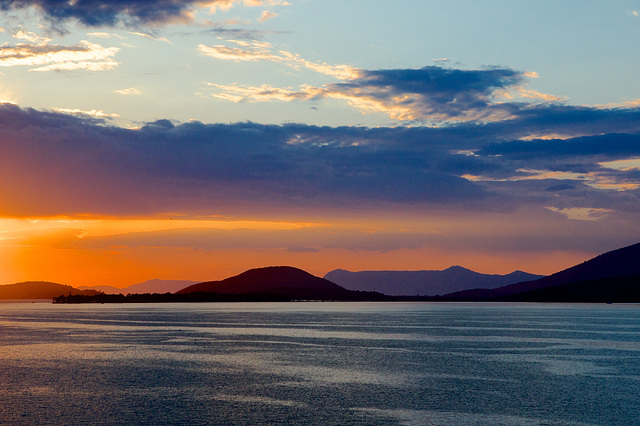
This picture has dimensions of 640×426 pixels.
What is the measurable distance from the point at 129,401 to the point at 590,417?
29476 mm

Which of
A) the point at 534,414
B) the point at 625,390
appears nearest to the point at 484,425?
the point at 534,414

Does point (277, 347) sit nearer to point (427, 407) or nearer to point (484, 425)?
point (427, 407)

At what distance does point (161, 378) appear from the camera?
54.1 metres

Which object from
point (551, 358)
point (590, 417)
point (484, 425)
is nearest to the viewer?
point (484, 425)

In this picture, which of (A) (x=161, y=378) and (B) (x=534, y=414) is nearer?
(B) (x=534, y=414)

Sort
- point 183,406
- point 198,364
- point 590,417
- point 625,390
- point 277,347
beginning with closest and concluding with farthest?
point 590,417
point 183,406
point 625,390
point 198,364
point 277,347

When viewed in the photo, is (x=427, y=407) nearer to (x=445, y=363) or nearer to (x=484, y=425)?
(x=484, y=425)

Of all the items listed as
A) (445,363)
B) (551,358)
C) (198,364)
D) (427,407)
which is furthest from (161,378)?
(551,358)

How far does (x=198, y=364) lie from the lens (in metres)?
63.8

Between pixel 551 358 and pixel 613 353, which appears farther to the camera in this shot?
pixel 613 353

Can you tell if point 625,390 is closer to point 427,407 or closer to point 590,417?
point 590,417

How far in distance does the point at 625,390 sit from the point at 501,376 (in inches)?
404

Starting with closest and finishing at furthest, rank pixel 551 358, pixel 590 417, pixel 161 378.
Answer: pixel 590 417
pixel 161 378
pixel 551 358

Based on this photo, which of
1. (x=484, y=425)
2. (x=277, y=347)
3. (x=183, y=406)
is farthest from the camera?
(x=277, y=347)
